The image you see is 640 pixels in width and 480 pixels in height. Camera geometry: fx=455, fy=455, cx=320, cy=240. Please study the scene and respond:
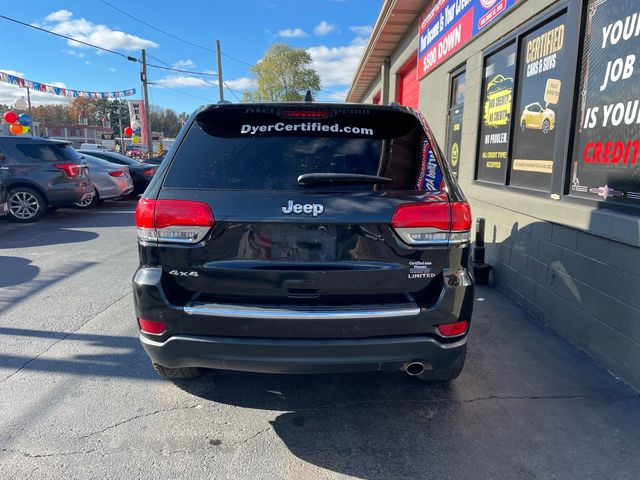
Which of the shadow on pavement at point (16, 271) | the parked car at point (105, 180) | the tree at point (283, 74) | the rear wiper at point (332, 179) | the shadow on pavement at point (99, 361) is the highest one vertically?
the tree at point (283, 74)

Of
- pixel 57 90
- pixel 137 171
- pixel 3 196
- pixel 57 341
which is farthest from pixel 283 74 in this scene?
pixel 57 341

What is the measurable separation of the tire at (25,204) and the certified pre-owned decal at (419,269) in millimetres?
10121

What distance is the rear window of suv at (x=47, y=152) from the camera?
9.79m

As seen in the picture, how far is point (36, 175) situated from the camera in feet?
32.2

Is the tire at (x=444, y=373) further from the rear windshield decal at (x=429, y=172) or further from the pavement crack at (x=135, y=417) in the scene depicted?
the pavement crack at (x=135, y=417)

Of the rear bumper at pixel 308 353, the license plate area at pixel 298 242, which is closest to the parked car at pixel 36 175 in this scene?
the rear bumper at pixel 308 353

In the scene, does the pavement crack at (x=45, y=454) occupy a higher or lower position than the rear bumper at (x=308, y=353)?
lower

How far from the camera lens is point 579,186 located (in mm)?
3945

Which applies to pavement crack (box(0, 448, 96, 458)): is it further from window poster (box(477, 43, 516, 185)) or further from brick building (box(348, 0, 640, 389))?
window poster (box(477, 43, 516, 185))

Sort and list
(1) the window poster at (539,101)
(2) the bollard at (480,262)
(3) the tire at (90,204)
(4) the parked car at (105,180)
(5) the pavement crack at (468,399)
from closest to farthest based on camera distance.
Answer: (5) the pavement crack at (468,399), (1) the window poster at (539,101), (2) the bollard at (480,262), (3) the tire at (90,204), (4) the parked car at (105,180)

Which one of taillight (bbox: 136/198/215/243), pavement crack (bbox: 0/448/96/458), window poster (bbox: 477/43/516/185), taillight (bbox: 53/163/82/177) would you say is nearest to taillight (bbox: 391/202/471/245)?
taillight (bbox: 136/198/215/243)

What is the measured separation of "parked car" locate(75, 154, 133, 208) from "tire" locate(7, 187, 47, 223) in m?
1.71

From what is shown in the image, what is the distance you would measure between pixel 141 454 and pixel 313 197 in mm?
1682

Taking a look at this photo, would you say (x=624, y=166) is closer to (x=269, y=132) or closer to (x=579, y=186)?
(x=579, y=186)
